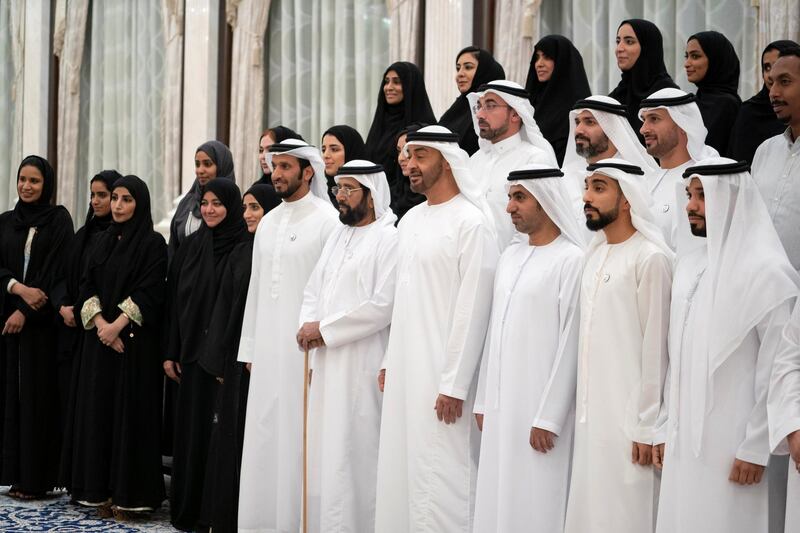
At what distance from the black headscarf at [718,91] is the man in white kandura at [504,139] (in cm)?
69

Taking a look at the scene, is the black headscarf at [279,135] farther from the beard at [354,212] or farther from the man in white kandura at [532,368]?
the man in white kandura at [532,368]

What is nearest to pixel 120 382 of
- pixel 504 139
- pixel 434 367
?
pixel 434 367

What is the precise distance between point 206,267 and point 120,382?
33.2 inches

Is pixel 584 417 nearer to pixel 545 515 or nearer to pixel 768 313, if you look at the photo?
pixel 545 515

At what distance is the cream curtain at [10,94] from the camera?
11367mm

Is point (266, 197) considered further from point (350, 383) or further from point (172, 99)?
point (172, 99)

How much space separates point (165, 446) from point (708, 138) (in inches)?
138

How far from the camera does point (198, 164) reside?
6.50m

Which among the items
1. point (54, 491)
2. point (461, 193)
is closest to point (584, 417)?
point (461, 193)

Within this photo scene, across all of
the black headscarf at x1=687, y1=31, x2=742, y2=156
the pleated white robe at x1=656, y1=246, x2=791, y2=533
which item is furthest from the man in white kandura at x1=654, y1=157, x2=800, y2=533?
the black headscarf at x1=687, y1=31, x2=742, y2=156

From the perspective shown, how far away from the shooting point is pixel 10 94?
11.6 meters

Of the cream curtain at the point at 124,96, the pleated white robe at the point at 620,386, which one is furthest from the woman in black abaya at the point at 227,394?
the cream curtain at the point at 124,96

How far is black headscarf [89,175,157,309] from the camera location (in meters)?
6.18

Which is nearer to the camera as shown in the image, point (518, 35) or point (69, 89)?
point (518, 35)
